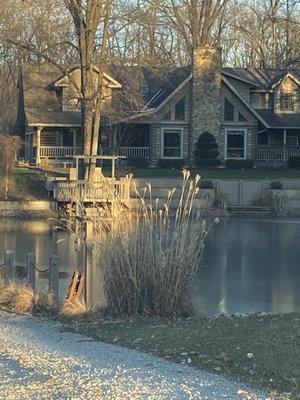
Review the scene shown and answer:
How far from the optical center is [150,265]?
1084 centimetres

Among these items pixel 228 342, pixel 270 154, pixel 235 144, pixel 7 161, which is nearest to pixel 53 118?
pixel 7 161

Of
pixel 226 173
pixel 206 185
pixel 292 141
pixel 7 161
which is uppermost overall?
pixel 292 141

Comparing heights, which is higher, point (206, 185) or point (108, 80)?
point (108, 80)

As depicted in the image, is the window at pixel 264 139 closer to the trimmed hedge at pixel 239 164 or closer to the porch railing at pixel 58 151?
the trimmed hedge at pixel 239 164

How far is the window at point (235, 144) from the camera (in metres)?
51.2

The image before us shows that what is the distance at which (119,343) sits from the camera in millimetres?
8562

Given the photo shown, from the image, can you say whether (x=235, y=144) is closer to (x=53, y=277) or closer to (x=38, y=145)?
(x=38, y=145)

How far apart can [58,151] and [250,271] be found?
33.0 meters

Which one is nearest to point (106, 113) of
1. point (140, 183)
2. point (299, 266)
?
point (140, 183)

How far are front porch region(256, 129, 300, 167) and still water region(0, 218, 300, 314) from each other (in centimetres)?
1699

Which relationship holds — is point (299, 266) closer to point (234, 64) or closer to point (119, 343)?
point (119, 343)

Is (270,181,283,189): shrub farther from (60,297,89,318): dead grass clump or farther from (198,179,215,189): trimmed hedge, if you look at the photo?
(60,297,89,318): dead grass clump

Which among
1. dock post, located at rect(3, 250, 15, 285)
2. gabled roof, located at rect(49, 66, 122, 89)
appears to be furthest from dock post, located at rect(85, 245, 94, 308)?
gabled roof, located at rect(49, 66, 122, 89)

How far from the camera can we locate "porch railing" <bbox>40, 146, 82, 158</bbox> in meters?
50.3
